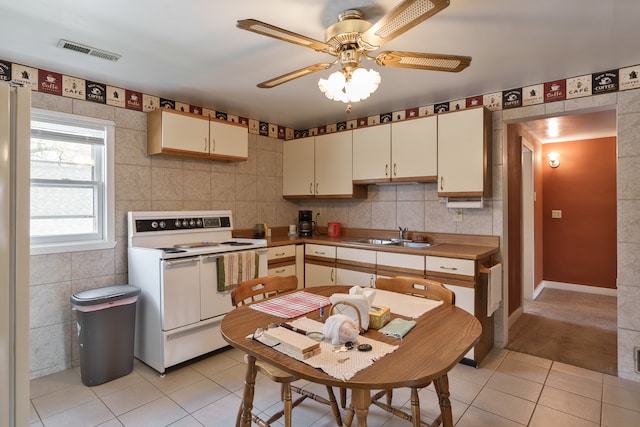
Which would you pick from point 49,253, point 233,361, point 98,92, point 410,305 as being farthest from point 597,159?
point 49,253

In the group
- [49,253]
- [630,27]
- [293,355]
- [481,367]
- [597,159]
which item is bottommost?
[481,367]

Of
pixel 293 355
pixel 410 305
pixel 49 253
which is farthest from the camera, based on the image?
pixel 49 253

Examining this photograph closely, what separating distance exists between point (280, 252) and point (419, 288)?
1779mm

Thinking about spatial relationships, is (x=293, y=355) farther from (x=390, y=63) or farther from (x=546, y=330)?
(x=546, y=330)

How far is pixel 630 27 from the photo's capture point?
6.11ft

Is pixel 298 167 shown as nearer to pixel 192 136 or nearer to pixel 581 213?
pixel 192 136

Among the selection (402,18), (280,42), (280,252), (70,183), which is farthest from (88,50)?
(280,252)

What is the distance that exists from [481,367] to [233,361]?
1.96 metres

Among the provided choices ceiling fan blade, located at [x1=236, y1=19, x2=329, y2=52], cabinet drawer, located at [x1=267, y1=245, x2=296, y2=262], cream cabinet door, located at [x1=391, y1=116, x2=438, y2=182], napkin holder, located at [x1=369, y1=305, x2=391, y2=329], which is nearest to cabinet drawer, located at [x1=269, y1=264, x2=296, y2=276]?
cabinet drawer, located at [x1=267, y1=245, x2=296, y2=262]

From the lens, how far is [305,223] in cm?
411

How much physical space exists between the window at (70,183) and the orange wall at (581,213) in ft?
18.7

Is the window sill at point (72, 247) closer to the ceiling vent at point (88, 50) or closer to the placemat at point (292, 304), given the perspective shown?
the ceiling vent at point (88, 50)

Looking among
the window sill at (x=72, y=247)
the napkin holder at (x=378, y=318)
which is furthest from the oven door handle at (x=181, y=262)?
the napkin holder at (x=378, y=318)

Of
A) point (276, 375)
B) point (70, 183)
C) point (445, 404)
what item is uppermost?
point (70, 183)
